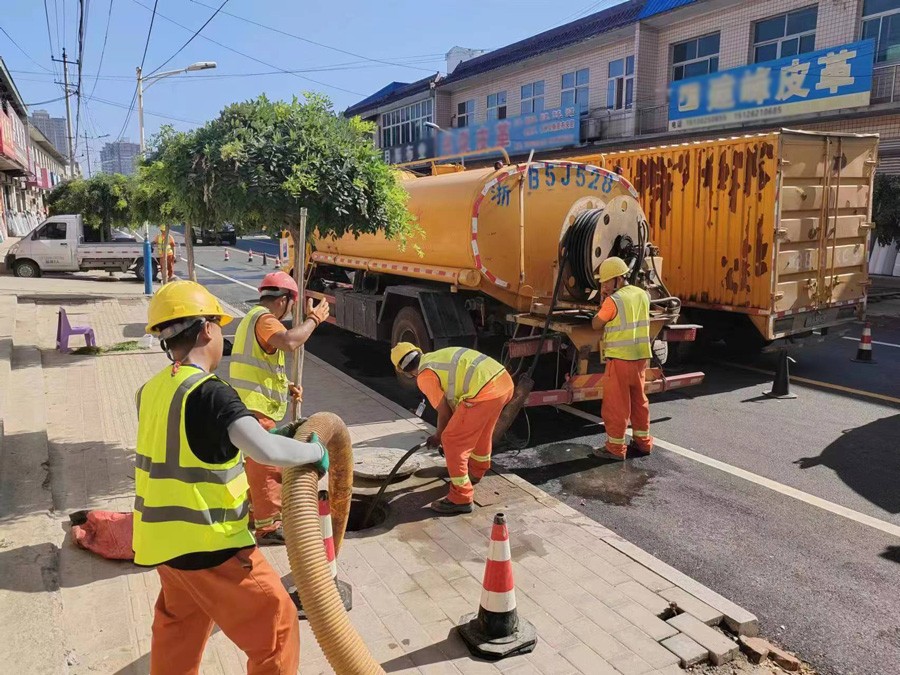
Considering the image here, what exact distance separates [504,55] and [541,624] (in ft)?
94.9

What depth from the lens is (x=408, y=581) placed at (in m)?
4.00

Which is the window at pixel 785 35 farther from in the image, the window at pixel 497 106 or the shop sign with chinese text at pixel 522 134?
the window at pixel 497 106

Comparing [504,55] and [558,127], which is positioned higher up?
[504,55]

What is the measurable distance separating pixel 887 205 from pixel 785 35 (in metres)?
6.01

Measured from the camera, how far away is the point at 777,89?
688 inches

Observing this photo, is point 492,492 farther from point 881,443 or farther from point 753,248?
point 753,248

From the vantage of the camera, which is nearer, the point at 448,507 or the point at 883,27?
the point at 448,507

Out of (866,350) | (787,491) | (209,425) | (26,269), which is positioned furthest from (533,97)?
(209,425)

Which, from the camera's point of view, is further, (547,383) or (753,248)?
(753,248)

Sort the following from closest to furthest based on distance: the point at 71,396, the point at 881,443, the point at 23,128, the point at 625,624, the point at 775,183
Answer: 1. the point at 625,624
2. the point at 881,443
3. the point at 71,396
4. the point at 775,183
5. the point at 23,128

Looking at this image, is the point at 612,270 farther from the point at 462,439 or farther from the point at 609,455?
the point at 462,439

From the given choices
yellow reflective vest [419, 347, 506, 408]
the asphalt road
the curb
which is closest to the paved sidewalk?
the curb

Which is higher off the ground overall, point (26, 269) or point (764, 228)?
point (764, 228)

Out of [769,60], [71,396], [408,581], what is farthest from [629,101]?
[408,581]
